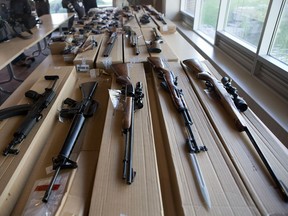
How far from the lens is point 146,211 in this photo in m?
0.66

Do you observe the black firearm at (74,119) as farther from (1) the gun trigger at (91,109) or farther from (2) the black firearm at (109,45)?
(2) the black firearm at (109,45)

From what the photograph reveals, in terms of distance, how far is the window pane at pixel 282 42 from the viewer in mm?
1766

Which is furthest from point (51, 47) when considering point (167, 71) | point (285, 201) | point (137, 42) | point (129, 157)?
point (285, 201)

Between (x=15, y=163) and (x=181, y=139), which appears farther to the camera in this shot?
(x=181, y=139)

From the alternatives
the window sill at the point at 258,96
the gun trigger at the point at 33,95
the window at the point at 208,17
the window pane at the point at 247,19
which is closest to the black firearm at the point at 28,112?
the gun trigger at the point at 33,95

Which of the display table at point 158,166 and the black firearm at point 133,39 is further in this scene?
the black firearm at point 133,39

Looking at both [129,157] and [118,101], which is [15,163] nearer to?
[129,157]

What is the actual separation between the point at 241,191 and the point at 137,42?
1737 millimetres

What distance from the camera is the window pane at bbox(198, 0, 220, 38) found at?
3.24 metres

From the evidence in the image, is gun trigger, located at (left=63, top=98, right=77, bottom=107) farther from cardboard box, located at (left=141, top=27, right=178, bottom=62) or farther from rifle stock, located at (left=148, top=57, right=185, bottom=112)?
cardboard box, located at (left=141, top=27, right=178, bottom=62)

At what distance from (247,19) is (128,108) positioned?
201 cm

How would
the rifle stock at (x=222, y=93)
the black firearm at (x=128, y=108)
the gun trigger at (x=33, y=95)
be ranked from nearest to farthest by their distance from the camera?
the black firearm at (x=128, y=108) → the rifle stock at (x=222, y=93) → the gun trigger at (x=33, y=95)

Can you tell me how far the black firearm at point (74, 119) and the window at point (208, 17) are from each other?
8.29ft

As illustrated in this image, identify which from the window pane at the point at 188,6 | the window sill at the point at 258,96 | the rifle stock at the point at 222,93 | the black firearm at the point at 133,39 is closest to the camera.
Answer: the rifle stock at the point at 222,93
